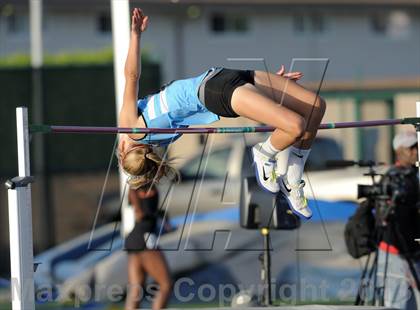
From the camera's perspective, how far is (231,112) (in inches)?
211

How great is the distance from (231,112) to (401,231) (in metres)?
2.43

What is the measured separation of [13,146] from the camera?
14.1 meters

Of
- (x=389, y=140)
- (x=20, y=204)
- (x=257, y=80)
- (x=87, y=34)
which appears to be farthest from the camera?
(x=87, y=34)

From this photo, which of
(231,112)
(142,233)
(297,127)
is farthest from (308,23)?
(297,127)

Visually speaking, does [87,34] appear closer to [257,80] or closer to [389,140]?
[389,140]

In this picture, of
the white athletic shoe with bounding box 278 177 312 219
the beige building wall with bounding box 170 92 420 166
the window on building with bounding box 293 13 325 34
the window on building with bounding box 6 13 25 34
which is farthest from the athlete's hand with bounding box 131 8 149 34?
the window on building with bounding box 6 13 25 34

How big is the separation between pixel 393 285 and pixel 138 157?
240 centimetres

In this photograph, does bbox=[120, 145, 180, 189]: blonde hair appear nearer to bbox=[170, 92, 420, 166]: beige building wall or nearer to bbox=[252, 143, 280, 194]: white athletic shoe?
bbox=[252, 143, 280, 194]: white athletic shoe

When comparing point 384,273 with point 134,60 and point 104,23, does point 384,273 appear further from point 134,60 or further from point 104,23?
point 104,23

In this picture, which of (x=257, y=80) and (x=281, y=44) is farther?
(x=281, y=44)

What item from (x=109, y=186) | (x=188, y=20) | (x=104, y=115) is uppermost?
(x=188, y=20)

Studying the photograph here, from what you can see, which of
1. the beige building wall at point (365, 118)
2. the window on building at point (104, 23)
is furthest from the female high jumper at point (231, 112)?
the window on building at point (104, 23)

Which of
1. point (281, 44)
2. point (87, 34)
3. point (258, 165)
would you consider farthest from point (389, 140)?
point (87, 34)

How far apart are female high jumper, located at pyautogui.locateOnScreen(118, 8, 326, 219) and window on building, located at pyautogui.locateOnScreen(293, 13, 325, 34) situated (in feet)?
66.8
